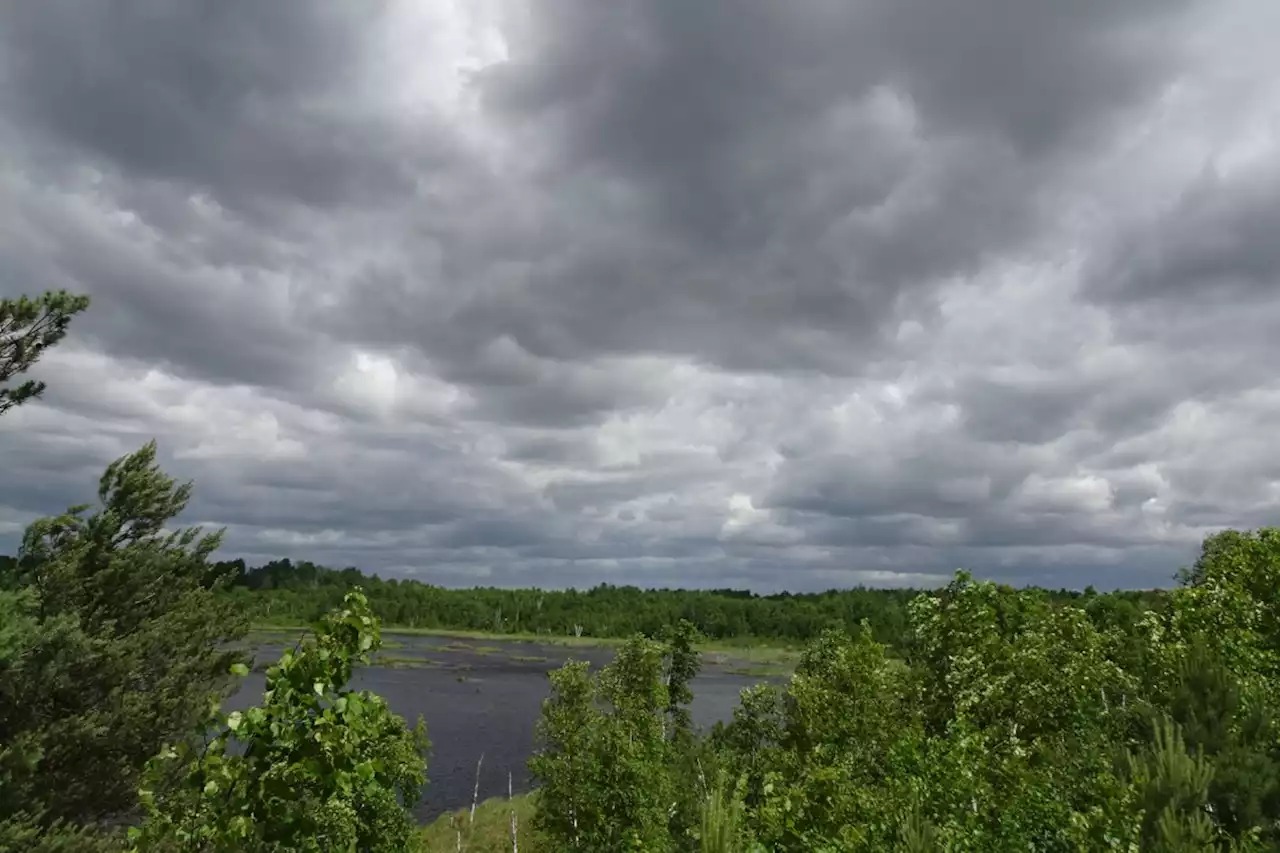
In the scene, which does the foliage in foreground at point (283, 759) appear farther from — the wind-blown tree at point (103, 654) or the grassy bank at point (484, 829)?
the grassy bank at point (484, 829)

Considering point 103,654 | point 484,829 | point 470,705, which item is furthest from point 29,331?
point 470,705

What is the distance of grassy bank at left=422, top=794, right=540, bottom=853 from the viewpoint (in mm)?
58531

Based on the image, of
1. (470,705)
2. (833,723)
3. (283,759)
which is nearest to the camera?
(283,759)

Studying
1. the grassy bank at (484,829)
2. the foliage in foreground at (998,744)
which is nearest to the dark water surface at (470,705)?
the grassy bank at (484,829)

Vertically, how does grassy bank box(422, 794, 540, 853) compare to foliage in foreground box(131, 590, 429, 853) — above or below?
below

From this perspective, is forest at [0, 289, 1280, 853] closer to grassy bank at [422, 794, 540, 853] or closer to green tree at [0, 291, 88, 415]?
green tree at [0, 291, 88, 415]

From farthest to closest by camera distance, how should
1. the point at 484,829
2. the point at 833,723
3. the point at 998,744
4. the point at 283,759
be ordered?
1. the point at 484,829
2. the point at 833,723
3. the point at 998,744
4. the point at 283,759

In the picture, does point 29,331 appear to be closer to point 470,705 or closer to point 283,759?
point 283,759

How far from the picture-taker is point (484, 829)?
6206cm

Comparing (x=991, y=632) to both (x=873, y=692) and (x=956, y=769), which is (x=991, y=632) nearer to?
(x=873, y=692)

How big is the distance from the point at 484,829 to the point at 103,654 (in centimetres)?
4099

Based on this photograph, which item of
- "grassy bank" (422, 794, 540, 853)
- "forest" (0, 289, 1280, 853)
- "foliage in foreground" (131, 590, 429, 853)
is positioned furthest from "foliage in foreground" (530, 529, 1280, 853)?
"grassy bank" (422, 794, 540, 853)

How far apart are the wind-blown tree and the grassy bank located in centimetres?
3030

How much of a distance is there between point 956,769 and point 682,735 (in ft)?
140
